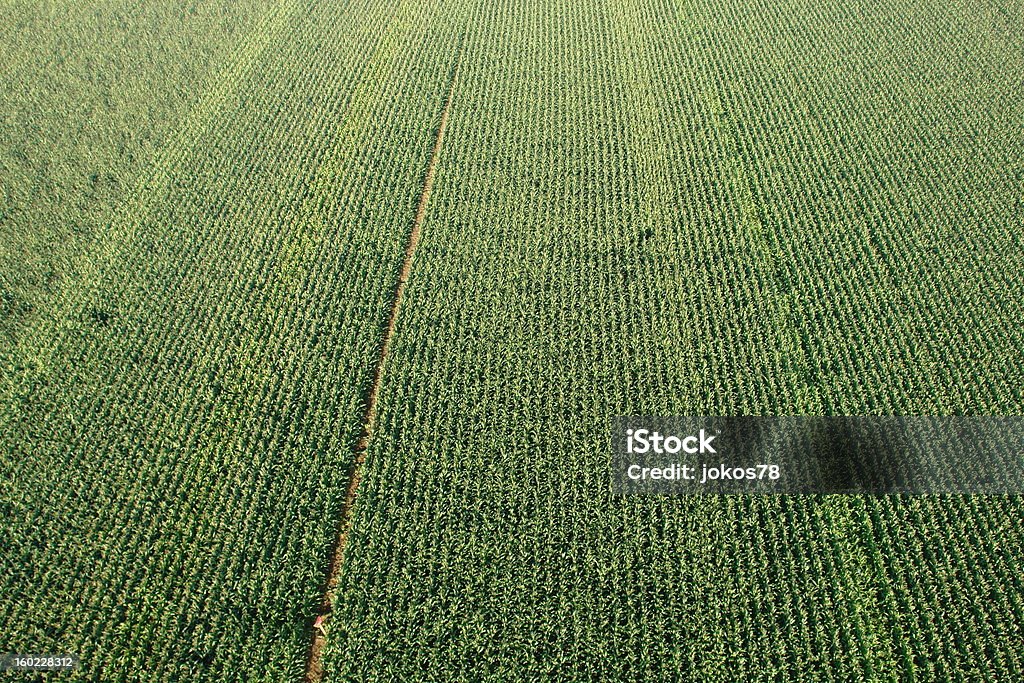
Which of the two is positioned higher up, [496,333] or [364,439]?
[496,333]

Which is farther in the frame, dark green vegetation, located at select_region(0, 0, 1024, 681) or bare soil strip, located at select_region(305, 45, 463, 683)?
dark green vegetation, located at select_region(0, 0, 1024, 681)

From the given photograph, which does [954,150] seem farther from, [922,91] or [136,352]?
[136,352]

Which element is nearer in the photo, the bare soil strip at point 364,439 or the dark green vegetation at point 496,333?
the bare soil strip at point 364,439

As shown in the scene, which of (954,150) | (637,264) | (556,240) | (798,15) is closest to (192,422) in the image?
(556,240)

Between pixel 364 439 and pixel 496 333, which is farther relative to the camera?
pixel 496 333
